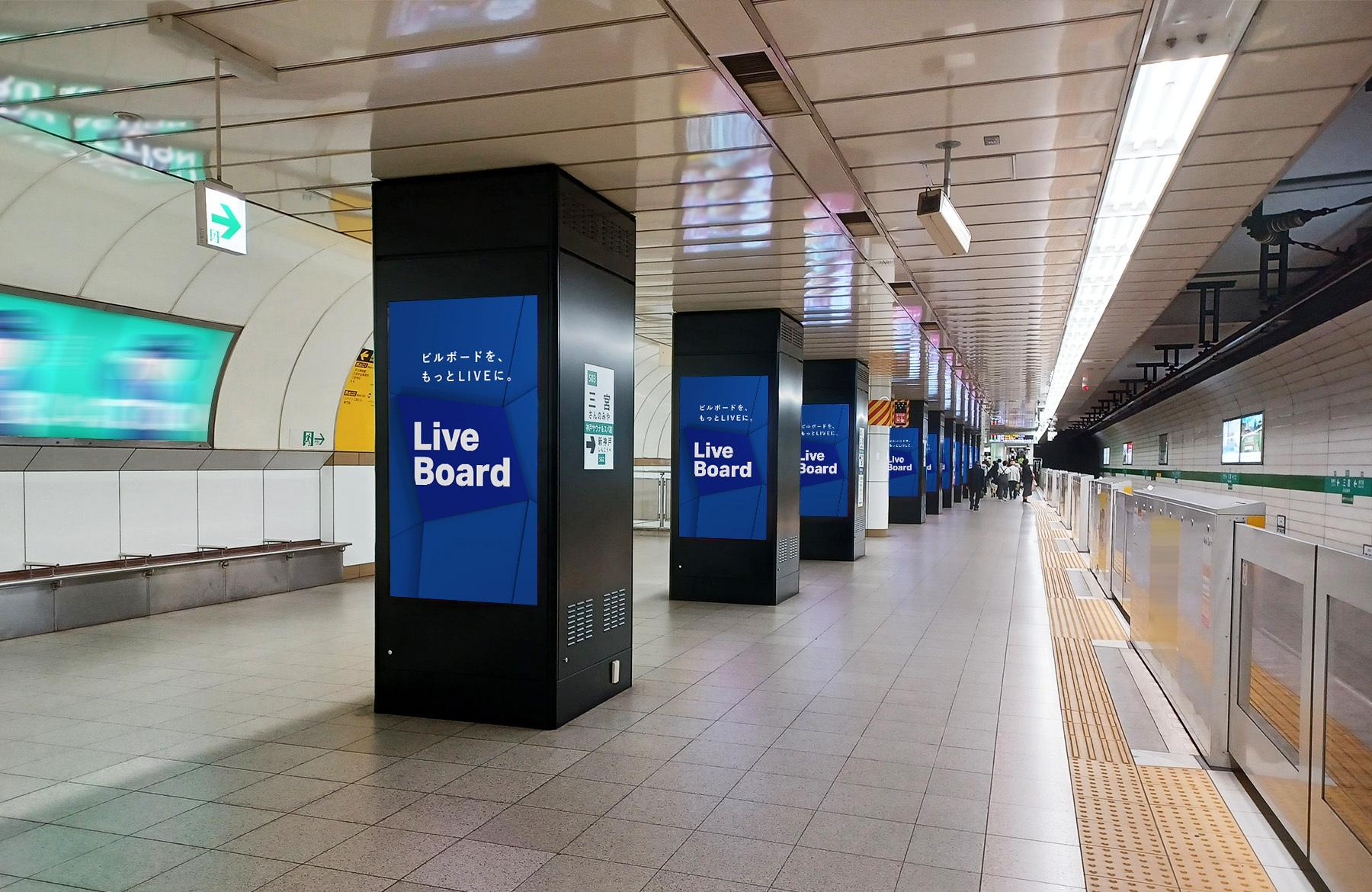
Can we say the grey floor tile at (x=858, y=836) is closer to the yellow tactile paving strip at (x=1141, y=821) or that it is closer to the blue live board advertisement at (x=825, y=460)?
the yellow tactile paving strip at (x=1141, y=821)

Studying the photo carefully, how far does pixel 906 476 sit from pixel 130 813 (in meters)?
21.7

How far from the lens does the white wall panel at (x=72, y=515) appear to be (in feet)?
27.7

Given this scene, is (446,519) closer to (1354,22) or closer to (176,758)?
(176,758)

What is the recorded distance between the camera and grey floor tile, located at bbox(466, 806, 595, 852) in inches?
151

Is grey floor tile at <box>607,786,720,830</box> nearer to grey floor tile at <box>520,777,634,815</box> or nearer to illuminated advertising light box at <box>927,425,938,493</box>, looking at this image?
grey floor tile at <box>520,777,634,815</box>

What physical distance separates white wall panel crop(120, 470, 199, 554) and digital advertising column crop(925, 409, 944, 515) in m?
21.4

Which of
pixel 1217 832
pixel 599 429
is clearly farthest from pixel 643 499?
pixel 1217 832

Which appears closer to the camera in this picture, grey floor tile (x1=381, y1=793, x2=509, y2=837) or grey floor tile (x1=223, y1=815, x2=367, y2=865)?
grey floor tile (x1=223, y1=815, x2=367, y2=865)

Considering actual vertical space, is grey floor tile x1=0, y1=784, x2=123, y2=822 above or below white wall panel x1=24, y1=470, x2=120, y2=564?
below

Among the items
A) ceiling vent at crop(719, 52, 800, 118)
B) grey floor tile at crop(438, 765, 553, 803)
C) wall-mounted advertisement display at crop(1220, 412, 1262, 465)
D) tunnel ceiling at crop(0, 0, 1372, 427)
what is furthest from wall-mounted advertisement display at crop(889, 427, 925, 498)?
grey floor tile at crop(438, 765, 553, 803)

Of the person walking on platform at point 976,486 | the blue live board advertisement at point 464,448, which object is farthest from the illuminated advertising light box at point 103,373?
the person walking on platform at point 976,486

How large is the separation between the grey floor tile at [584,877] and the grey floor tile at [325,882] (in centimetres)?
56

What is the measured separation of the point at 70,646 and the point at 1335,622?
8.90 meters

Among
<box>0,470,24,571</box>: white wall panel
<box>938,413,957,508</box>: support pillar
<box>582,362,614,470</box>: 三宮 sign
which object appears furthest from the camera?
<box>938,413,957,508</box>: support pillar
